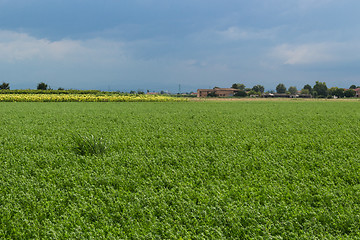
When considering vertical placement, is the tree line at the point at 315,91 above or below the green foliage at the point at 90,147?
above

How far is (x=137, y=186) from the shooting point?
11.7ft

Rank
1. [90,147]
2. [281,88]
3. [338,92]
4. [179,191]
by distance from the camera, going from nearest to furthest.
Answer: [179,191]
[90,147]
[338,92]
[281,88]

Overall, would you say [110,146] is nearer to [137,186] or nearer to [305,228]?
[137,186]

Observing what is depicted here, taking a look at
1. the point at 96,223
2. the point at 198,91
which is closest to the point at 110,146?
the point at 96,223

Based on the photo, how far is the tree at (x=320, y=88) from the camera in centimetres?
10605

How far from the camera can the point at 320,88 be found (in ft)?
354

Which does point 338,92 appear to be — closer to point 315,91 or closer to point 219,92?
point 315,91

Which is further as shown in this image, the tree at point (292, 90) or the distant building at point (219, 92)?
the tree at point (292, 90)

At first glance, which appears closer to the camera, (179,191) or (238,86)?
(179,191)

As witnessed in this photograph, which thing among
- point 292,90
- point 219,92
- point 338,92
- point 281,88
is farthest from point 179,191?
point 292,90

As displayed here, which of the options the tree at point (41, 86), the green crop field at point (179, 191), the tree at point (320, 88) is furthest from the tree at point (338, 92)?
the green crop field at point (179, 191)

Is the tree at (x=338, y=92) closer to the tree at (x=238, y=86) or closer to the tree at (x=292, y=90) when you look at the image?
the tree at (x=292, y=90)

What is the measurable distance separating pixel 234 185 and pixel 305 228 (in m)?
1.08

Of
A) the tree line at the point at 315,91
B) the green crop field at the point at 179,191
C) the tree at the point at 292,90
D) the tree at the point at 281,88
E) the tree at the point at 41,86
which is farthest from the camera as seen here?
the tree at the point at 292,90
